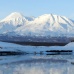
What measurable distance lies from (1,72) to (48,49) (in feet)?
93.7

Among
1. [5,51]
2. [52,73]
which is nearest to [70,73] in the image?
[52,73]

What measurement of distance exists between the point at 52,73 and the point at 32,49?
28.6 metres

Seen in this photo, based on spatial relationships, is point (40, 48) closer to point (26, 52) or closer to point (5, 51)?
point (26, 52)

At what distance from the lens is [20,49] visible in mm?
48875

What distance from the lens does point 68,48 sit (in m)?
52.2

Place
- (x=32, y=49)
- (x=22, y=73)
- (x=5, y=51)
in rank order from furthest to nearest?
(x=32, y=49) < (x=5, y=51) < (x=22, y=73)

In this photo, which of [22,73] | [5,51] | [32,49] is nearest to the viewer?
[22,73]

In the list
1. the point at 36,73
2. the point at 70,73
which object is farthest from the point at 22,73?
the point at 70,73

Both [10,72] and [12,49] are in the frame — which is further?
[12,49]

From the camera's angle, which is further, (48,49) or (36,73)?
(48,49)

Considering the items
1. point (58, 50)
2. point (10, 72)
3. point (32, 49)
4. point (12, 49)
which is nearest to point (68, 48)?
point (58, 50)

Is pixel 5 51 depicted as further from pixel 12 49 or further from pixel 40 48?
pixel 40 48

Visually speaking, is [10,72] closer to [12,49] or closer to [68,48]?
[12,49]

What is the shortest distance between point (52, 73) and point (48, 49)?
2875cm
